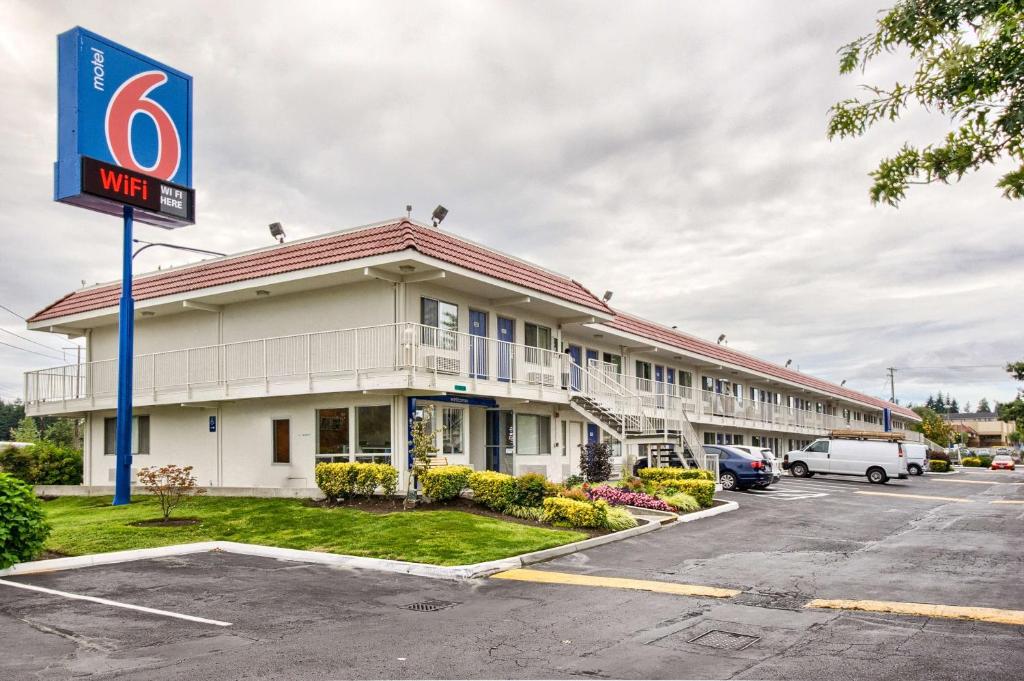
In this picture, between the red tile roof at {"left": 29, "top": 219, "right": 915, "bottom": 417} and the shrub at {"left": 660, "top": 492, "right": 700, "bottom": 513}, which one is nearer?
the shrub at {"left": 660, "top": 492, "right": 700, "bottom": 513}

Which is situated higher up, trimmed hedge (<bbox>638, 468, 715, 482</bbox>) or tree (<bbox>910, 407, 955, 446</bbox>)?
trimmed hedge (<bbox>638, 468, 715, 482</bbox>)

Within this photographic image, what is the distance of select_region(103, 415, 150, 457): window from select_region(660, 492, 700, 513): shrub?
17.6 m

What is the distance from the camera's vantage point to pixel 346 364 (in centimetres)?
2205

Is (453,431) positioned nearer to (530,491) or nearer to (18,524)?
(530,491)

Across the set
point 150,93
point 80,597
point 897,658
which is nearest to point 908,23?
point 897,658

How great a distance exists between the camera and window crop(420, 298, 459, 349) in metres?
22.0

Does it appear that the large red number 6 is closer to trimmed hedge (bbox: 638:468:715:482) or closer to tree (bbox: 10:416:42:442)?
trimmed hedge (bbox: 638:468:715:482)

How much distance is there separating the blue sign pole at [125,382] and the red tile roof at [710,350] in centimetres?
1530

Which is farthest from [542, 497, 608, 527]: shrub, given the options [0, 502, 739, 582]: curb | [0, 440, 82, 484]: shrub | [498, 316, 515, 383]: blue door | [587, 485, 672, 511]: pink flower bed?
[0, 440, 82, 484]: shrub

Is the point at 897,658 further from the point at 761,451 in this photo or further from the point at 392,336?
the point at 761,451

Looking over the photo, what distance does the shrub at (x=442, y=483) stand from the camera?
19328mm

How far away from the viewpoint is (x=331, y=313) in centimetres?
2355

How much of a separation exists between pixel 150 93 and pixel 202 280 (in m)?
5.41

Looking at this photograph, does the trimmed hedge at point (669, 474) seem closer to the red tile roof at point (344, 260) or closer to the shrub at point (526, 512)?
the red tile roof at point (344, 260)
